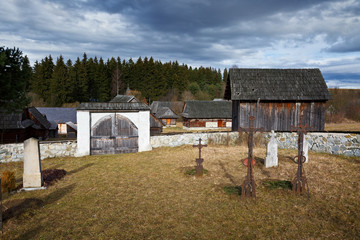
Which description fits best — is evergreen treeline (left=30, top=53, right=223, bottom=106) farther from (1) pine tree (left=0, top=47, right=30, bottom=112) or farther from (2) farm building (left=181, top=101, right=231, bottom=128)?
(1) pine tree (left=0, top=47, right=30, bottom=112)

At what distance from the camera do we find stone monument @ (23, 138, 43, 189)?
8438mm

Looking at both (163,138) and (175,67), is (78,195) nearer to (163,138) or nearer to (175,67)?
(163,138)

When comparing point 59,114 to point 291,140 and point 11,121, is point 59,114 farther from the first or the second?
point 291,140

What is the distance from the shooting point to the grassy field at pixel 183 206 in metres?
5.50

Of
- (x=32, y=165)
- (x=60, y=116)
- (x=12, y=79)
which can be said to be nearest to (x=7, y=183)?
(x=32, y=165)

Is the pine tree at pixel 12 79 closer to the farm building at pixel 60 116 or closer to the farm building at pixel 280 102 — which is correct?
the farm building at pixel 280 102

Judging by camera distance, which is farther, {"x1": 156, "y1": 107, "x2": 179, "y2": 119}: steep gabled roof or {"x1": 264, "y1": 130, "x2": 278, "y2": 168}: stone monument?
{"x1": 156, "y1": 107, "x2": 179, "y2": 119}: steep gabled roof

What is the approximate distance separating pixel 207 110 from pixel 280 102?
2461 centimetres

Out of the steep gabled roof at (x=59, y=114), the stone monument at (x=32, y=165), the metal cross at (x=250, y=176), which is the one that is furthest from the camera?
the steep gabled roof at (x=59, y=114)

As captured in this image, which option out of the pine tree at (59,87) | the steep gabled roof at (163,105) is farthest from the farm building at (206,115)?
the pine tree at (59,87)

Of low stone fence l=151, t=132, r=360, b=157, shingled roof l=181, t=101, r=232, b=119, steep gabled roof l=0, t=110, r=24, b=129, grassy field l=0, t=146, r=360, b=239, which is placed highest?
shingled roof l=181, t=101, r=232, b=119

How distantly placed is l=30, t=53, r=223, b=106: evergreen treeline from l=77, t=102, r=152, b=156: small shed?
4268 cm

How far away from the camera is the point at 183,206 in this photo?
6988 millimetres

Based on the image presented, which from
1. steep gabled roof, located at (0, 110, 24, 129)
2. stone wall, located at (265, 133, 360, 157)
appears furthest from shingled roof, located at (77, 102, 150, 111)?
stone wall, located at (265, 133, 360, 157)
